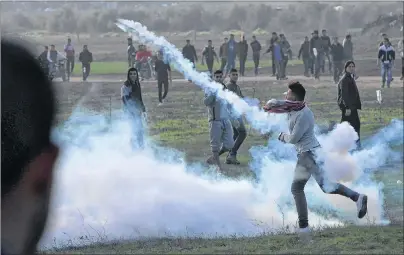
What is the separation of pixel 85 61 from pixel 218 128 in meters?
11.0

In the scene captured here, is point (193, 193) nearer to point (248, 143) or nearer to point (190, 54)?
point (248, 143)

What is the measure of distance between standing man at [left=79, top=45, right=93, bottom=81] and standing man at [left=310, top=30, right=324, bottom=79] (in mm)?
5941

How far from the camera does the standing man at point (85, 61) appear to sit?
70.7ft

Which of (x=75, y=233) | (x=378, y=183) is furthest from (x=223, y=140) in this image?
(x=75, y=233)

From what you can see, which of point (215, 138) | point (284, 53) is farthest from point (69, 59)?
point (215, 138)

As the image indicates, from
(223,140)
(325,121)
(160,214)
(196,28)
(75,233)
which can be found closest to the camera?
(75,233)

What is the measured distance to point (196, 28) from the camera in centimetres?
2645

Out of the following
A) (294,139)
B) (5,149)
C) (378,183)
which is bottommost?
(378,183)

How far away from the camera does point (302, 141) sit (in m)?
7.11

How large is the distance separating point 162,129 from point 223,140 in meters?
4.38

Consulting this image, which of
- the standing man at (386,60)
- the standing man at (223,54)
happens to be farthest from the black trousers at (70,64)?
the standing man at (386,60)

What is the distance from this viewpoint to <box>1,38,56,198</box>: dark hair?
4.23 ft

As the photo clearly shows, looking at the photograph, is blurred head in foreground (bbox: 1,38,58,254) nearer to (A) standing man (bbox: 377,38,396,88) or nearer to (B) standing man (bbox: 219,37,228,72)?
(B) standing man (bbox: 219,37,228,72)

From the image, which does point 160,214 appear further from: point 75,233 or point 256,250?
point 256,250
